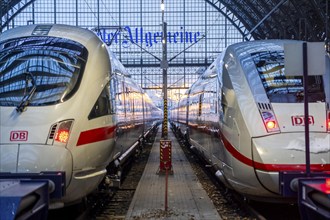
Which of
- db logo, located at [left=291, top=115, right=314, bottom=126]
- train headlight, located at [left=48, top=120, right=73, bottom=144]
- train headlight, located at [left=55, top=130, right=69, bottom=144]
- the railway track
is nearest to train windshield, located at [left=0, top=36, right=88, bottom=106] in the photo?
train headlight, located at [left=48, top=120, right=73, bottom=144]

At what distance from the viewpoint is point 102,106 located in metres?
8.70

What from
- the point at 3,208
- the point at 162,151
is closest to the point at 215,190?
the point at 162,151

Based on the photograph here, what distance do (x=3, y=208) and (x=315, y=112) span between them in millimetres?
5398

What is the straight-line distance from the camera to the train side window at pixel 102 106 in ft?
27.2

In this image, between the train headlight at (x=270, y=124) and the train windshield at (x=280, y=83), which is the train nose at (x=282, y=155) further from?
the train windshield at (x=280, y=83)

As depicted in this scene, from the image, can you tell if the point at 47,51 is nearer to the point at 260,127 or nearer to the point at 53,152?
the point at 53,152

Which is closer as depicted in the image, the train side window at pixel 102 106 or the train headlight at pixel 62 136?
the train headlight at pixel 62 136

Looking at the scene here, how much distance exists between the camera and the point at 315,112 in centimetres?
841

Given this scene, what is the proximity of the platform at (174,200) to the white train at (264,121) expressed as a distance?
38.4 inches

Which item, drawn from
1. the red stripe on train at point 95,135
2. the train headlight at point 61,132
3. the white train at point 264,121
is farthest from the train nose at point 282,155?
the train headlight at point 61,132

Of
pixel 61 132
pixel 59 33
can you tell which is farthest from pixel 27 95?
pixel 59 33

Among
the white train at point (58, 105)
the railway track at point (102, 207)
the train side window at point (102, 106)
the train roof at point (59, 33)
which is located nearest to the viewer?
the white train at point (58, 105)

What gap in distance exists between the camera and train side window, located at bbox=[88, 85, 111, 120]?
829 cm

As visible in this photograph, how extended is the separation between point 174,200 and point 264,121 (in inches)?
155
